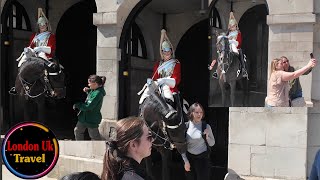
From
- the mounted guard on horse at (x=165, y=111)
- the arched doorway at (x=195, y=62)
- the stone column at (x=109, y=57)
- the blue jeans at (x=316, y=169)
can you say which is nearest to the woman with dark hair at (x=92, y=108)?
the mounted guard on horse at (x=165, y=111)

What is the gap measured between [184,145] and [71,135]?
5.06 m

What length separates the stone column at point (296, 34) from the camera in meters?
7.55

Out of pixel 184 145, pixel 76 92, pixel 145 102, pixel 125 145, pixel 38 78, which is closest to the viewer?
pixel 125 145

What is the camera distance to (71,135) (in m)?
11.4

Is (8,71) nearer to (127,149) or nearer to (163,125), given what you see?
(163,125)

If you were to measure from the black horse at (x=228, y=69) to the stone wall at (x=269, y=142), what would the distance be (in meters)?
1.61

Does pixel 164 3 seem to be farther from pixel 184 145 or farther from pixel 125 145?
pixel 125 145

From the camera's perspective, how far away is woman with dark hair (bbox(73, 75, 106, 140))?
8211mm

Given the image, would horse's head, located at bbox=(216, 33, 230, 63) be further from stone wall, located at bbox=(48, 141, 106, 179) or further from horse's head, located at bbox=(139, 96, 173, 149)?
stone wall, located at bbox=(48, 141, 106, 179)

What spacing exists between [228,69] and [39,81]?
14.0 feet

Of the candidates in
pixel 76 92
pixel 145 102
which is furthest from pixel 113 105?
pixel 76 92

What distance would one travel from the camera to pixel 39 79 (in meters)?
10.2

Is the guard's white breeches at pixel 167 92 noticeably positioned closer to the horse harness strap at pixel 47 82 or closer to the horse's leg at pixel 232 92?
the horse's leg at pixel 232 92

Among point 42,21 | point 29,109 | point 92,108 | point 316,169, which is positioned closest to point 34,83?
point 29,109
